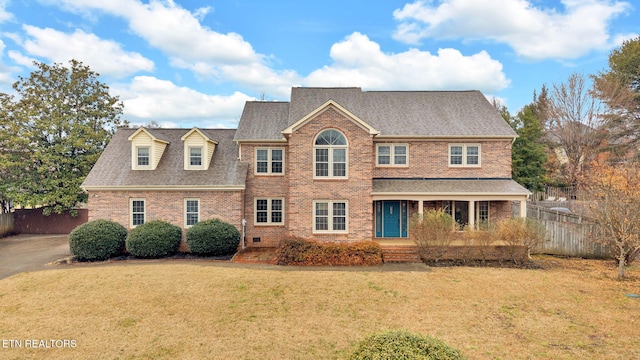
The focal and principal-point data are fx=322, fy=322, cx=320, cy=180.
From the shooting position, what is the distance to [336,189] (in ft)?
53.3

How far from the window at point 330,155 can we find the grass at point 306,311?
502 cm

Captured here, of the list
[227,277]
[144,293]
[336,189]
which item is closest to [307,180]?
[336,189]

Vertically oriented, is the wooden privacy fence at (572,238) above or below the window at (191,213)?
below

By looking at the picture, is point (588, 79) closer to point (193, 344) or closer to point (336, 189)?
point (336, 189)

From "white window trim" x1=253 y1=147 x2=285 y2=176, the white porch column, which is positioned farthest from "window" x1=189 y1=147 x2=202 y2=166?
the white porch column

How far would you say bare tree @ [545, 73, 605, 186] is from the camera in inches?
1190

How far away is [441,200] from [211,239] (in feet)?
40.9

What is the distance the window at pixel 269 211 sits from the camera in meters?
18.7

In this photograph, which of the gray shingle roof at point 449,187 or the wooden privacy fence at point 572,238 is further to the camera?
the gray shingle roof at point 449,187

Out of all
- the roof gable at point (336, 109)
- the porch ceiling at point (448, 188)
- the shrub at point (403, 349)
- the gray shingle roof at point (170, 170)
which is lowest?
the shrub at point (403, 349)

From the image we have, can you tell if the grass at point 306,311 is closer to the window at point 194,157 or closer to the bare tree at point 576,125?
the window at point 194,157

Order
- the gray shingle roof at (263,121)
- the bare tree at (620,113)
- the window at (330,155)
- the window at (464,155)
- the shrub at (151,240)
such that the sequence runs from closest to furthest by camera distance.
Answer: the shrub at (151,240)
the window at (330,155)
the window at (464,155)
the gray shingle roof at (263,121)
the bare tree at (620,113)

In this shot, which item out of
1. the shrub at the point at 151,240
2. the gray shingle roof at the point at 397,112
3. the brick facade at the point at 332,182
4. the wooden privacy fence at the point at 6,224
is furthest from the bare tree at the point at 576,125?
the wooden privacy fence at the point at 6,224

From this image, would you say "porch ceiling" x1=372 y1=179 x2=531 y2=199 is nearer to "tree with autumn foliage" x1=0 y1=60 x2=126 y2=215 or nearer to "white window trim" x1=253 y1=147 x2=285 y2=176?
"white window trim" x1=253 y1=147 x2=285 y2=176
